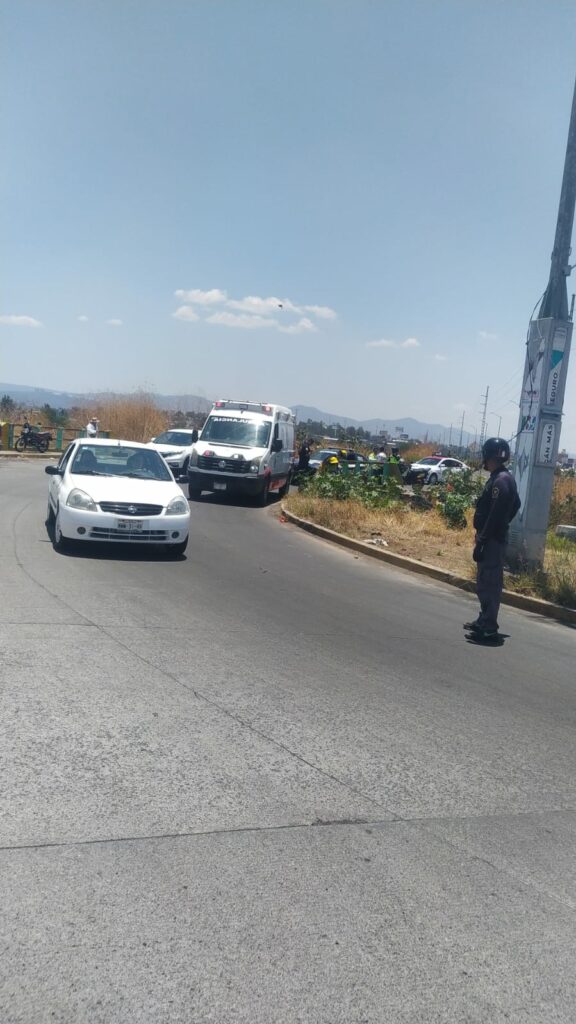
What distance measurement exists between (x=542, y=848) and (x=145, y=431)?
4120cm

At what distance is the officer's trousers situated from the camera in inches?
352

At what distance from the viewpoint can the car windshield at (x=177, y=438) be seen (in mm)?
29583

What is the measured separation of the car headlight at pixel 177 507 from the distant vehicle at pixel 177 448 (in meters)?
14.7

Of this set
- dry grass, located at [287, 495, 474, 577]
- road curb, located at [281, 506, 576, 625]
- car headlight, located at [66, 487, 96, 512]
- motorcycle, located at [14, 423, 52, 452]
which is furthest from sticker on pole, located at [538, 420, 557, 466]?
motorcycle, located at [14, 423, 52, 452]

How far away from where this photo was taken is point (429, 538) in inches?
646

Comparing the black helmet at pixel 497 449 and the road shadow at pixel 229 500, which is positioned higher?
the black helmet at pixel 497 449

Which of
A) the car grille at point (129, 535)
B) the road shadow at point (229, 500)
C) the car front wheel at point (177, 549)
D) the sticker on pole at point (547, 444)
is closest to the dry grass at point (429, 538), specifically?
the sticker on pole at point (547, 444)

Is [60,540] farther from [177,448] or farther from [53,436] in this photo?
[53,436]

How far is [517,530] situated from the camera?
1274 cm

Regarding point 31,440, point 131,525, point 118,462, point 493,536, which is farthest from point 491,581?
point 31,440

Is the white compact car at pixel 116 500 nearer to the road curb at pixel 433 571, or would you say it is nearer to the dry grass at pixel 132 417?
the road curb at pixel 433 571

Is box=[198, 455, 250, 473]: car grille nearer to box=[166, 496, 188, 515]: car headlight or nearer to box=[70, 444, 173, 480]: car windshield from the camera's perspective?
box=[70, 444, 173, 480]: car windshield

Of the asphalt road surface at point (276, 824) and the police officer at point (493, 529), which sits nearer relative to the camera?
the asphalt road surface at point (276, 824)

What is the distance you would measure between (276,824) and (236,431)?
19.5m
